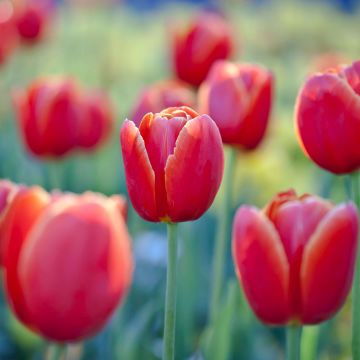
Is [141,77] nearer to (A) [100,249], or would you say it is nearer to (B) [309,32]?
(B) [309,32]

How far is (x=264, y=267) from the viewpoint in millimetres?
876

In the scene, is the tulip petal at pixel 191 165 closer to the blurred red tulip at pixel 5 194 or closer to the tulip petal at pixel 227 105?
the blurred red tulip at pixel 5 194

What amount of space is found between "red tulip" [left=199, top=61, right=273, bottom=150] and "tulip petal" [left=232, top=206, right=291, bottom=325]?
407 millimetres

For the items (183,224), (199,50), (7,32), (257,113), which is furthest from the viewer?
(7,32)

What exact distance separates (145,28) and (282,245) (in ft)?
20.6

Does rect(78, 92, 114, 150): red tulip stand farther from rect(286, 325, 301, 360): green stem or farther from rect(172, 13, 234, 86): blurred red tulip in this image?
rect(286, 325, 301, 360): green stem

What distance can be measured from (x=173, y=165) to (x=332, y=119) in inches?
9.1

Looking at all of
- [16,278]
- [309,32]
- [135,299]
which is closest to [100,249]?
[16,278]

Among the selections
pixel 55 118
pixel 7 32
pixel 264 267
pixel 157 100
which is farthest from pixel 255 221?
pixel 7 32

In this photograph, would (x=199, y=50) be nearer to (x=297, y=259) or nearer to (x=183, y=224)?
(x=183, y=224)

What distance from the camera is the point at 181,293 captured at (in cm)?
155

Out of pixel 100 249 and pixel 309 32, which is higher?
pixel 100 249

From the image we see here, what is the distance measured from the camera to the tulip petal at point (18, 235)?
82 cm

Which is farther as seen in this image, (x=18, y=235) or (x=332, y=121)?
(x=332, y=121)
